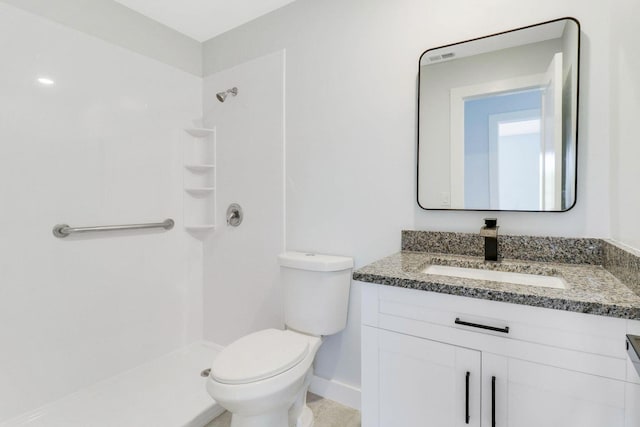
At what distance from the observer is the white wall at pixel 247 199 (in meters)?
1.92

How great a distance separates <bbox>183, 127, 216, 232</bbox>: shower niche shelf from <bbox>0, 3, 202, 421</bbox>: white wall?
7cm

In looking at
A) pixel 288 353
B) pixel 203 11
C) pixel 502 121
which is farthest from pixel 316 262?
pixel 203 11

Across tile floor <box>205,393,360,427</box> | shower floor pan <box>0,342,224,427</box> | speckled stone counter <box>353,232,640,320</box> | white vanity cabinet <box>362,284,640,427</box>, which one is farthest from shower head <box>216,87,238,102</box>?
tile floor <box>205,393,360,427</box>

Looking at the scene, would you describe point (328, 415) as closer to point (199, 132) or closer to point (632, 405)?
point (632, 405)

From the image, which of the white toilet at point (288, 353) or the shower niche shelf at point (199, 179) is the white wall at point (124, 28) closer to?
the shower niche shelf at point (199, 179)

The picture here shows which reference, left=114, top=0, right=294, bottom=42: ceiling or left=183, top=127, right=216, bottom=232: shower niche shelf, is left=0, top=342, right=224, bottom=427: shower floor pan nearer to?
left=183, top=127, right=216, bottom=232: shower niche shelf

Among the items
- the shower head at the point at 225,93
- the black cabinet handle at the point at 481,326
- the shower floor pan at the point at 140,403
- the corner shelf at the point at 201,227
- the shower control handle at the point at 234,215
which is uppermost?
the shower head at the point at 225,93

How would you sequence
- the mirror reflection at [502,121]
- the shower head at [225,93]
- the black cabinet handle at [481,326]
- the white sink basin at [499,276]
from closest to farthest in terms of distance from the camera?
the black cabinet handle at [481,326] → the white sink basin at [499,276] → the mirror reflection at [502,121] → the shower head at [225,93]

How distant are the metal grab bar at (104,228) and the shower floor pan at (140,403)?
864mm

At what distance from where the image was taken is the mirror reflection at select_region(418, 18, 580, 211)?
47.4 inches

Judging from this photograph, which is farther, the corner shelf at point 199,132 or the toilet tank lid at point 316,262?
the corner shelf at point 199,132

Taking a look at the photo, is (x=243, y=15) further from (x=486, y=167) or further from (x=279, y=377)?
(x=279, y=377)

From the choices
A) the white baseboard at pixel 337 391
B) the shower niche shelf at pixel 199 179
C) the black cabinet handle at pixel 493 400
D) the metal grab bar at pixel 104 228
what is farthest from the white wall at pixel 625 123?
the metal grab bar at pixel 104 228

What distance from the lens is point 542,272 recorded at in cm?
113
